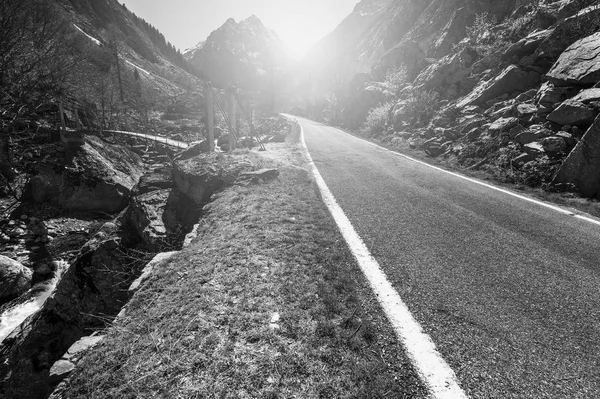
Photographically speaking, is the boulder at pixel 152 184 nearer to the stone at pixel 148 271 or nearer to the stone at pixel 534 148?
the stone at pixel 148 271

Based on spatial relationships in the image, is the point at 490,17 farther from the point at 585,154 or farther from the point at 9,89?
the point at 9,89

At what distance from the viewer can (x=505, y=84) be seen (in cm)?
1235

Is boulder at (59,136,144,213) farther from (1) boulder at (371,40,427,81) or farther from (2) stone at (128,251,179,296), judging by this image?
(1) boulder at (371,40,427,81)

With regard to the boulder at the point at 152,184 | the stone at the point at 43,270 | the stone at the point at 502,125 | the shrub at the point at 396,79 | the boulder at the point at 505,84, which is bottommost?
the stone at the point at 43,270

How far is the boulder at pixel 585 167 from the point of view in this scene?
651cm

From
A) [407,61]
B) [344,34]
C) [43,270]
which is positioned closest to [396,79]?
[407,61]

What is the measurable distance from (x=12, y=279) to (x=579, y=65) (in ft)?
66.9

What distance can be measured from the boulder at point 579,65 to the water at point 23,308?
17.4 metres

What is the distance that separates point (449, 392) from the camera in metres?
1.87

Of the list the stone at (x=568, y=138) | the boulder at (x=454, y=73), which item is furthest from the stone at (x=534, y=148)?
the boulder at (x=454, y=73)

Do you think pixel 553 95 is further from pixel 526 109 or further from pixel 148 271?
pixel 148 271

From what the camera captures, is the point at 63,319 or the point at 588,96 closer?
the point at 63,319

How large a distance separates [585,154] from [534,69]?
7.02 m

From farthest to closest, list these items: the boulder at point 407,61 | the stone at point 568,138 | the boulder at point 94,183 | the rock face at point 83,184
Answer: the boulder at point 407,61
the boulder at point 94,183
the rock face at point 83,184
the stone at point 568,138
